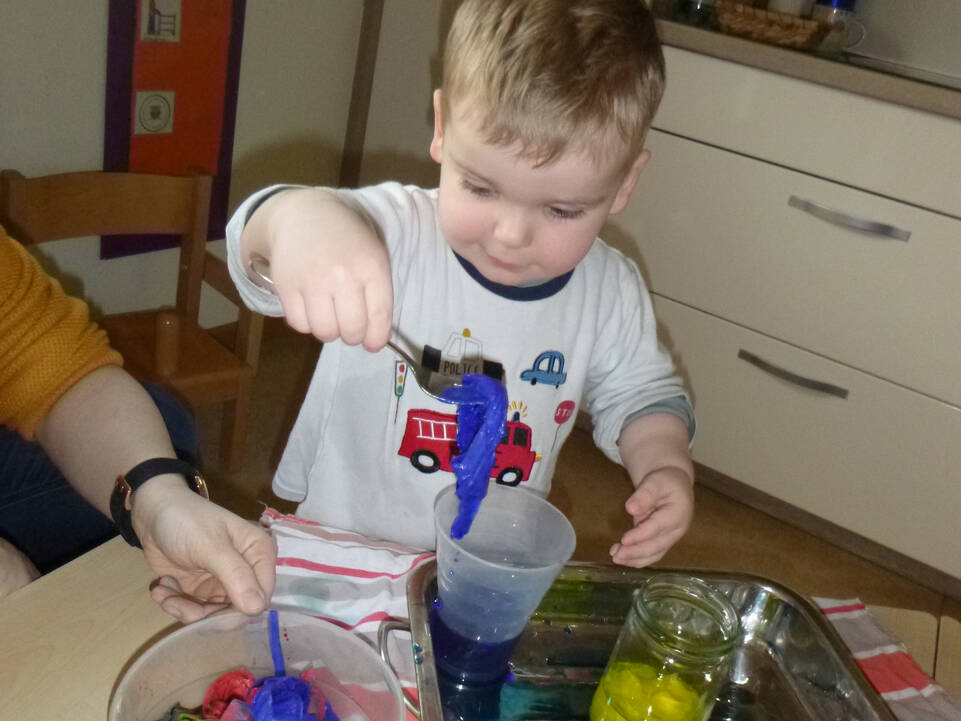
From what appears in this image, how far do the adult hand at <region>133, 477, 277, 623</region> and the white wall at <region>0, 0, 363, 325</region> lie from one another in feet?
3.85

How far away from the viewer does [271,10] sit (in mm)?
1866

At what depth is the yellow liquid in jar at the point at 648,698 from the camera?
1.84 feet

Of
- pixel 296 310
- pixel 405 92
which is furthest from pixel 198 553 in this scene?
pixel 405 92

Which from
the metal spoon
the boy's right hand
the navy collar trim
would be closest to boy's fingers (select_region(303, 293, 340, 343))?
the boy's right hand

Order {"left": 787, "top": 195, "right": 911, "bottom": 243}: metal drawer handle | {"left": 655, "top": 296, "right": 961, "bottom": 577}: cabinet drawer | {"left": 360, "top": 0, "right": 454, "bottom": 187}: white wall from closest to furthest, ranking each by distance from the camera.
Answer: {"left": 787, "top": 195, "right": 911, "bottom": 243}: metal drawer handle, {"left": 655, "top": 296, "right": 961, "bottom": 577}: cabinet drawer, {"left": 360, "top": 0, "right": 454, "bottom": 187}: white wall

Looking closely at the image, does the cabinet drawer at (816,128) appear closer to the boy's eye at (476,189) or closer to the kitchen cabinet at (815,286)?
the kitchen cabinet at (815,286)

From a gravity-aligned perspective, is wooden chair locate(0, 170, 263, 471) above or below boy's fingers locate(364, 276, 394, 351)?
below

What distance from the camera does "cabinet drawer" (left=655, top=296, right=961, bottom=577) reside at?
1.66m

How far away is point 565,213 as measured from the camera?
71 centimetres

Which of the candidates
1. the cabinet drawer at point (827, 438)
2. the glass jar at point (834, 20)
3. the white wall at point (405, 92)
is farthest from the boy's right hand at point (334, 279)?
the white wall at point (405, 92)

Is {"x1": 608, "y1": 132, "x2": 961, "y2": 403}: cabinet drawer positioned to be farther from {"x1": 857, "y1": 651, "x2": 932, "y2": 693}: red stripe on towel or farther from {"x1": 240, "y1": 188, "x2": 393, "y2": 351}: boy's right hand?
{"x1": 240, "y1": 188, "x2": 393, "y2": 351}: boy's right hand

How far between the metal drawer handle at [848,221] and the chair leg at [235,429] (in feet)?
3.42

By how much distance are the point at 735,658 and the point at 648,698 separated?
0.14 metres

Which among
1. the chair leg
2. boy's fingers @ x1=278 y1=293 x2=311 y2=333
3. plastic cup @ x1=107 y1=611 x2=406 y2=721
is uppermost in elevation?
boy's fingers @ x1=278 y1=293 x2=311 y2=333
